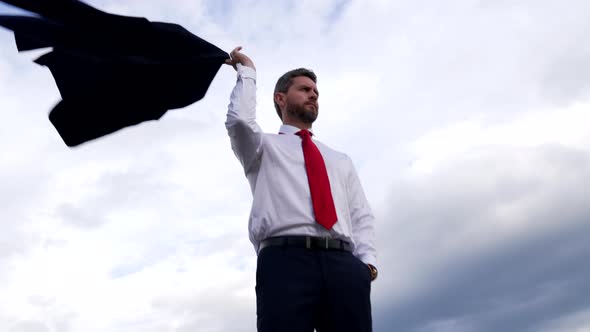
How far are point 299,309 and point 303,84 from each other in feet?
6.46

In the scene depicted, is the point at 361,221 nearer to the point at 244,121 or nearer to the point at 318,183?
the point at 318,183

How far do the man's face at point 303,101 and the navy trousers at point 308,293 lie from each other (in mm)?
1289

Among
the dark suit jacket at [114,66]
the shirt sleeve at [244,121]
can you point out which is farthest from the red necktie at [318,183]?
the dark suit jacket at [114,66]

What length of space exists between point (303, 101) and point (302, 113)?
3.9 inches

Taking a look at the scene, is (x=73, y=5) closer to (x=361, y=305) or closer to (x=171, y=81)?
(x=171, y=81)

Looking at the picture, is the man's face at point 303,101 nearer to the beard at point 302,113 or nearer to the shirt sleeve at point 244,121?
the beard at point 302,113

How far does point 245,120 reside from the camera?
15.3 ft

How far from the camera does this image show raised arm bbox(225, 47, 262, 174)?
15.3ft

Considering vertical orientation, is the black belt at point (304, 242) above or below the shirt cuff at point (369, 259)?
below

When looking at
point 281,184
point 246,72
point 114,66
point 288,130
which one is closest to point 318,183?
point 281,184

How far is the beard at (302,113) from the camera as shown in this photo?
525 centimetres

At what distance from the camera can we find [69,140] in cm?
502

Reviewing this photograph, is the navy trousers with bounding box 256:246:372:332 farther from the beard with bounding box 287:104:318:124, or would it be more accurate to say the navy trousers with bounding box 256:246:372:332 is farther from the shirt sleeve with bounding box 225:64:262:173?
the beard with bounding box 287:104:318:124

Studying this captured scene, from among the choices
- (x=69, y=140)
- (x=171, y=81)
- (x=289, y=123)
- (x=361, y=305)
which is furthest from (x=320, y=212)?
(x=69, y=140)
